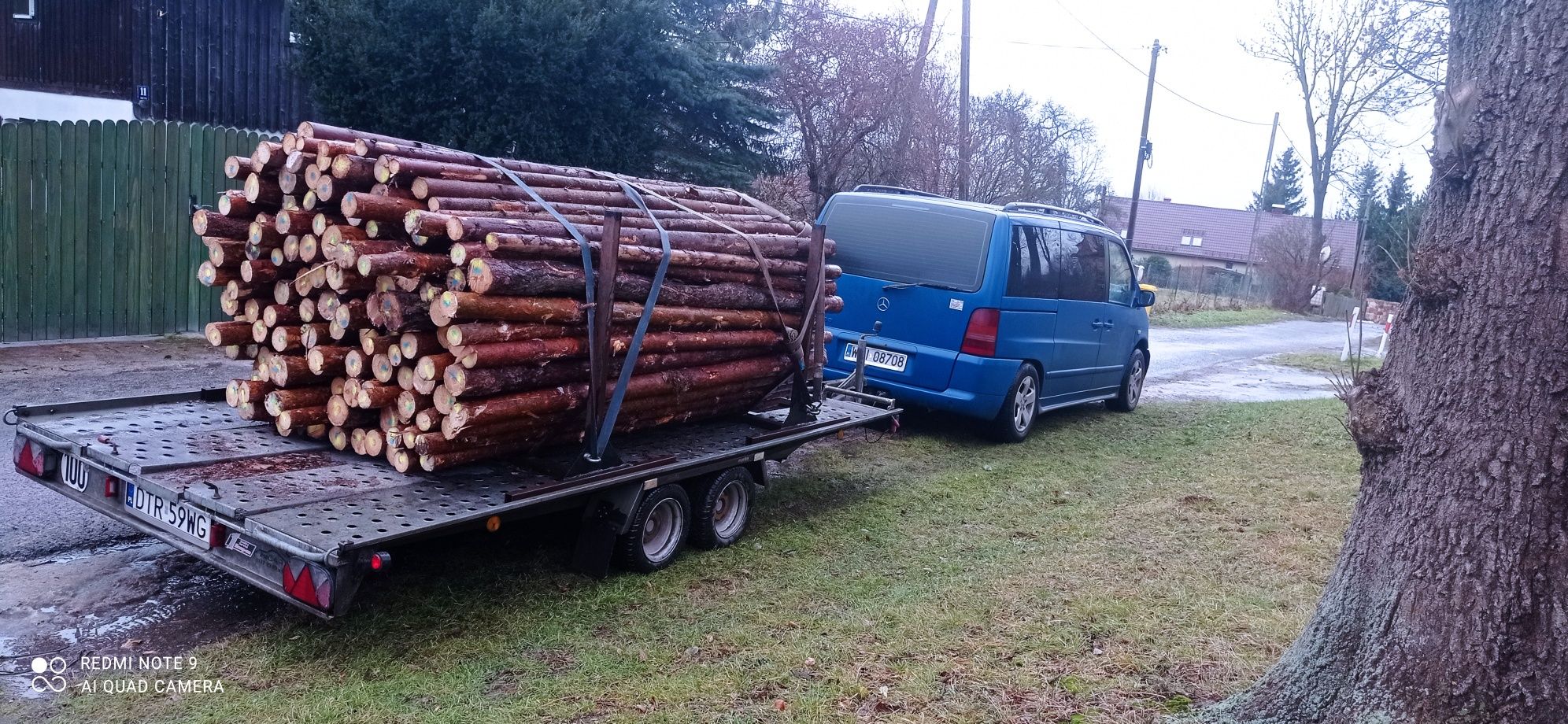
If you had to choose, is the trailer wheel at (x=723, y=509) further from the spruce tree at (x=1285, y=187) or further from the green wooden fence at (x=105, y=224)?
the spruce tree at (x=1285, y=187)

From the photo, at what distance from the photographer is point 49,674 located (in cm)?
405

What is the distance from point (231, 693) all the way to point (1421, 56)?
42.3ft

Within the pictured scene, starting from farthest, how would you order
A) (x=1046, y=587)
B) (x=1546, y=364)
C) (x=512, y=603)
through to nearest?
1. (x=1046, y=587)
2. (x=512, y=603)
3. (x=1546, y=364)

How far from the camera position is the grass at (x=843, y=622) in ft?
13.1

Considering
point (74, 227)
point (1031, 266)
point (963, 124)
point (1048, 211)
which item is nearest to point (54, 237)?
point (74, 227)

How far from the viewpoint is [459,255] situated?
473cm

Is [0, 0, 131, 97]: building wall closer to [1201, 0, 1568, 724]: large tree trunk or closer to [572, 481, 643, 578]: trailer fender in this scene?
[572, 481, 643, 578]: trailer fender

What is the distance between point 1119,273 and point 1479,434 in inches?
310

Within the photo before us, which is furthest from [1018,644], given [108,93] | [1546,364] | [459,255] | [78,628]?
A: [108,93]

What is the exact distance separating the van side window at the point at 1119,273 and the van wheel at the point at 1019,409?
172cm

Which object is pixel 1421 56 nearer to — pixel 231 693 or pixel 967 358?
pixel 967 358

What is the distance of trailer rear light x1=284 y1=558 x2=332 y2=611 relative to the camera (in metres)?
3.81

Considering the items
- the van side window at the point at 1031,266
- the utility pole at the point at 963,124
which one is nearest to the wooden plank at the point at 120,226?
the van side window at the point at 1031,266

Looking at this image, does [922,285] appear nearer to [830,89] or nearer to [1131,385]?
[1131,385]
